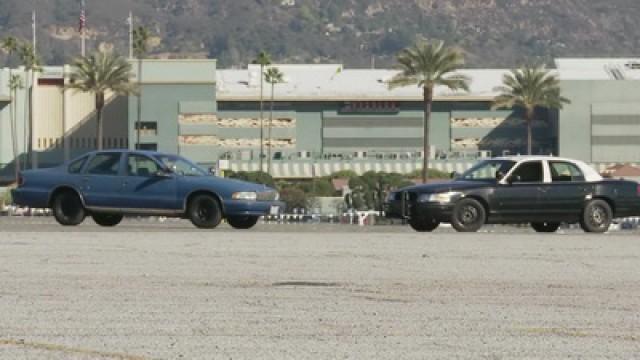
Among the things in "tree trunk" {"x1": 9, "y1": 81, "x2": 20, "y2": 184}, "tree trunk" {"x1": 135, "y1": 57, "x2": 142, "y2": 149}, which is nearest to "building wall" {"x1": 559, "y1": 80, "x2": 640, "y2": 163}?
"tree trunk" {"x1": 135, "y1": 57, "x2": 142, "y2": 149}

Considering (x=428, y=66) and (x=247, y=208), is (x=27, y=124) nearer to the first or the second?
(x=428, y=66)

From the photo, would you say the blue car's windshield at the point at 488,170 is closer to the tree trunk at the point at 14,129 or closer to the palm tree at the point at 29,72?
the palm tree at the point at 29,72

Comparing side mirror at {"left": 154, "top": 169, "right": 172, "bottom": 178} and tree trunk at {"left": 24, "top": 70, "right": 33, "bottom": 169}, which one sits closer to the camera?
side mirror at {"left": 154, "top": 169, "right": 172, "bottom": 178}

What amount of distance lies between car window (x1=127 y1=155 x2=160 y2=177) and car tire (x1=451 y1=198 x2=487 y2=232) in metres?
5.25

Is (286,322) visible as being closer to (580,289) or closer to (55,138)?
(580,289)

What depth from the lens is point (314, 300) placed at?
14859mm

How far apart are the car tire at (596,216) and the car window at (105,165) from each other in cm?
821

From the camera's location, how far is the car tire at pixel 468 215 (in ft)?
93.0

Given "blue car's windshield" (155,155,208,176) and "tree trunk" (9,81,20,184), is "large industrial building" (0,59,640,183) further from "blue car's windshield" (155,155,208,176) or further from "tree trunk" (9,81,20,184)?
"blue car's windshield" (155,155,208,176)

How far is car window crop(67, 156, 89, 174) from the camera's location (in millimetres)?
29359

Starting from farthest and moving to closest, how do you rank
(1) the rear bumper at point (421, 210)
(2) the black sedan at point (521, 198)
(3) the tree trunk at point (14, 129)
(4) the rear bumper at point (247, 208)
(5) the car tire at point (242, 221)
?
1. (3) the tree trunk at point (14, 129)
2. (5) the car tire at point (242, 221)
3. (4) the rear bumper at point (247, 208)
4. (2) the black sedan at point (521, 198)
5. (1) the rear bumper at point (421, 210)

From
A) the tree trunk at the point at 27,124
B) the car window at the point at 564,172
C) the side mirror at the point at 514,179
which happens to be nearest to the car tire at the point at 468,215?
the side mirror at the point at 514,179

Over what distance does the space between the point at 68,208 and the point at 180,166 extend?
211 cm

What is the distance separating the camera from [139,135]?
141500 millimetres
